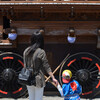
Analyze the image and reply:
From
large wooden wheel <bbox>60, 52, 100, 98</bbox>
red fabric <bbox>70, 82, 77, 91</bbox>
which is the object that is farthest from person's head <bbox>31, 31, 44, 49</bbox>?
large wooden wheel <bbox>60, 52, 100, 98</bbox>

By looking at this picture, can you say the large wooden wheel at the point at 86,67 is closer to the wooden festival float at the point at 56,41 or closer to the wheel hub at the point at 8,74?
the wooden festival float at the point at 56,41

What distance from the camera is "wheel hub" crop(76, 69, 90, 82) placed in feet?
16.5

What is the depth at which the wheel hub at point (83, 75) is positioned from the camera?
16.5 ft

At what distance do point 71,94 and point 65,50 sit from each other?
91.1 inches

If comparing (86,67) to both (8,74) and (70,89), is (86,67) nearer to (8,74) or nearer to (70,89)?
(70,89)

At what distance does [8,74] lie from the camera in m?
5.13

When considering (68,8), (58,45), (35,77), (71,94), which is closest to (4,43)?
(58,45)

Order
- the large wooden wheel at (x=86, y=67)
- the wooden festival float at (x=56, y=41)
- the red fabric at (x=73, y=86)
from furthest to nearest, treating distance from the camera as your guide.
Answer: the large wooden wheel at (x=86, y=67) → the wooden festival float at (x=56, y=41) → the red fabric at (x=73, y=86)

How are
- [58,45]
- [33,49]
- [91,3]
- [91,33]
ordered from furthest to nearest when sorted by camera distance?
[58,45] < [91,33] < [91,3] < [33,49]

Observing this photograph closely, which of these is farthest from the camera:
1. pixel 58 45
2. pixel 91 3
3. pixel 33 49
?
pixel 58 45

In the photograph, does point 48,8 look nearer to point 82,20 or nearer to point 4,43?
point 82,20

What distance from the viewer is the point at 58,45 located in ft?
18.1

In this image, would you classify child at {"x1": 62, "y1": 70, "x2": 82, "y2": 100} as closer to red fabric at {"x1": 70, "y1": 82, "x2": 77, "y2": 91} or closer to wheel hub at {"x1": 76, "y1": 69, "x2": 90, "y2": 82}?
red fabric at {"x1": 70, "y1": 82, "x2": 77, "y2": 91}

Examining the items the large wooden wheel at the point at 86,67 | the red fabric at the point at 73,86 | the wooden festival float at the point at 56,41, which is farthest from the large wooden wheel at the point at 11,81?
the red fabric at the point at 73,86
